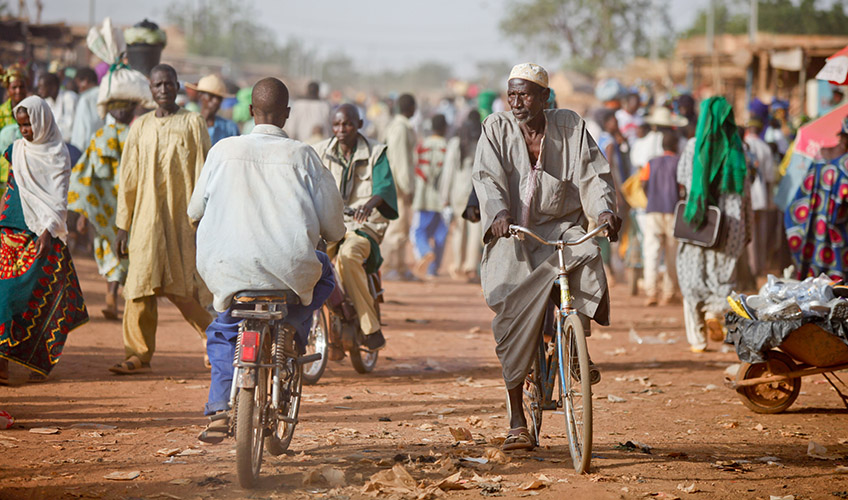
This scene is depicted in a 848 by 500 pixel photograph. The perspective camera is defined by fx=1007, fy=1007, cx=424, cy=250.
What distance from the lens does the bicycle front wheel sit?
16.9ft

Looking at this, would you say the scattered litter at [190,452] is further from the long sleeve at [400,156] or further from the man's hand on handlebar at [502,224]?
the long sleeve at [400,156]

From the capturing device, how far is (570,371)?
17.9 ft

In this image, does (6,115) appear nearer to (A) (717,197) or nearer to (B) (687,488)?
(A) (717,197)

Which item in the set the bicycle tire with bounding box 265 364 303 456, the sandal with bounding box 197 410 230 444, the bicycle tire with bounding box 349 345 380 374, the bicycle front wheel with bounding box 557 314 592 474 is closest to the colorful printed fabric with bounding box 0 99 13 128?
the bicycle tire with bounding box 349 345 380 374

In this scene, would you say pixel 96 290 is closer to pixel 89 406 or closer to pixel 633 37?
pixel 89 406

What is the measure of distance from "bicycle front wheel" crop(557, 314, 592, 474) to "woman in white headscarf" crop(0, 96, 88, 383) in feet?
13.4

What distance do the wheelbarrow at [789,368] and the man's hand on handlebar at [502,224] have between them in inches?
96.6

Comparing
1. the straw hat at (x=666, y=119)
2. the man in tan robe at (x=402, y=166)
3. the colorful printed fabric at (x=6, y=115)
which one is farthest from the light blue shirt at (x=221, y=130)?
the straw hat at (x=666, y=119)

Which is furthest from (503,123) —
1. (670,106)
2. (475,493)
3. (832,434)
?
(670,106)

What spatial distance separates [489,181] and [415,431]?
5.66ft

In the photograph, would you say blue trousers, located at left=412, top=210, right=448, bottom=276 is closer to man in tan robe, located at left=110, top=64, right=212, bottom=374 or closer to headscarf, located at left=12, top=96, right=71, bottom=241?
man in tan robe, located at left=110, top=64, right=212, bottom=374

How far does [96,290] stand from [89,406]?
662cm

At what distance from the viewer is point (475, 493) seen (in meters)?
5.02

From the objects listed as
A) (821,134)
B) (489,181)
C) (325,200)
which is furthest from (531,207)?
(821,134)
